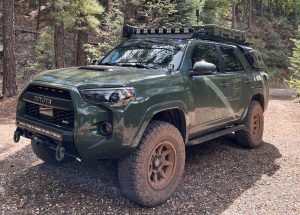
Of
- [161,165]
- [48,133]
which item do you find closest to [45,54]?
[48,133]

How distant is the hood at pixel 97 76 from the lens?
3.84 meters

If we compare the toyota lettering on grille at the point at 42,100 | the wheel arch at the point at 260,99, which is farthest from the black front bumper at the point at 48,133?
the wheel arch at the point at 260,99

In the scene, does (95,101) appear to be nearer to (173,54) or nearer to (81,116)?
(81,116)

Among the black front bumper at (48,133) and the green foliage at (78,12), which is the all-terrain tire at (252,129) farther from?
the green foliage at (78,12)

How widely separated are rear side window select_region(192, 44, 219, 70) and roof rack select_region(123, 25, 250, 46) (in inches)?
6.8

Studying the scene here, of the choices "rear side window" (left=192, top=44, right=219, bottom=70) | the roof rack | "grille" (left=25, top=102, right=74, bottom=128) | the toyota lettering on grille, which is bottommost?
"grille" (left=25, top=102, right=74, bottom=128)

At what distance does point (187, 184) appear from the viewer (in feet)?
15.9

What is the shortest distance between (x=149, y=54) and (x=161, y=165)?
1.65 metres

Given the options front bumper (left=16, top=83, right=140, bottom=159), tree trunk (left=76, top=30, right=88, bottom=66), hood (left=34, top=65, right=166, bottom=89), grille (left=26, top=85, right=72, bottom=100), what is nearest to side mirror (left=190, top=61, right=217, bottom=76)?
hood (left=34, top=65, right=166, bottom=89)

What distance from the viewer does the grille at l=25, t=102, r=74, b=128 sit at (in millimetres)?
3865

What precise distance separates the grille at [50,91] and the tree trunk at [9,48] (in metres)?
7.15

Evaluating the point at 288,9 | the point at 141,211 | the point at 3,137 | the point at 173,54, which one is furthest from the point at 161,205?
the point at 288,9

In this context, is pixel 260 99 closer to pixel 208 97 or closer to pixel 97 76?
pixel 208 97

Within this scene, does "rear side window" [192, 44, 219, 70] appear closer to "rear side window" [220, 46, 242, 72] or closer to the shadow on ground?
"rear side window" [220, 46, 242, 72]
